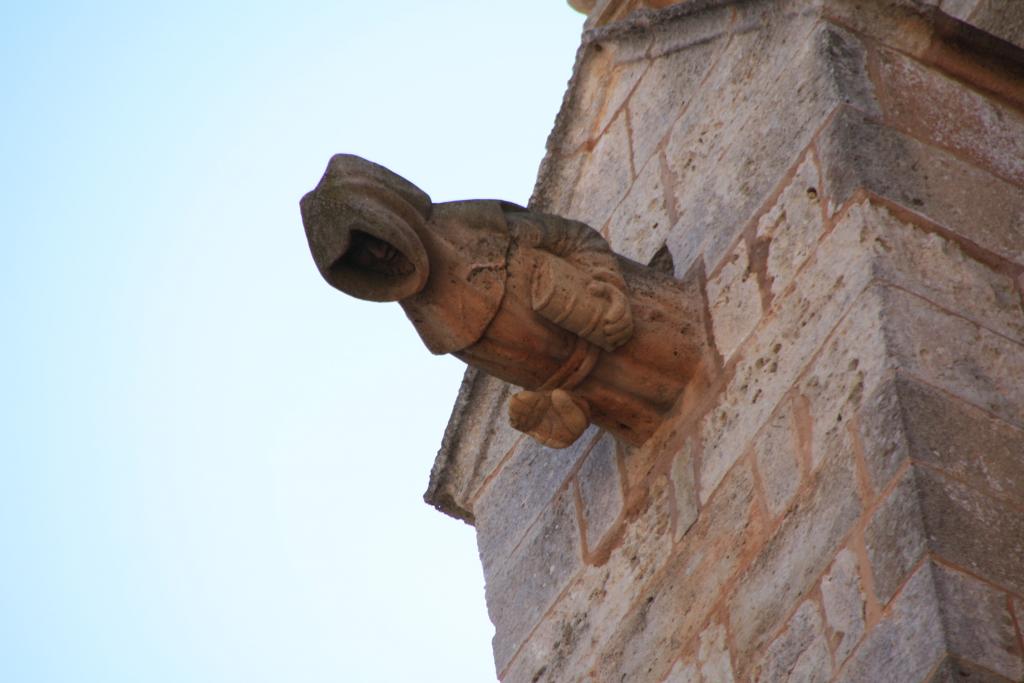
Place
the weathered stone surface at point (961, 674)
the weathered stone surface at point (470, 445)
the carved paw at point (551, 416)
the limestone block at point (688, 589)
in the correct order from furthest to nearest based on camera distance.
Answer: the weathered stone surface at point (470, 445) < the carved paw at point (551, 416) < the limestone block at point (688, 589) < the weathered stone surface at point (961, 674)

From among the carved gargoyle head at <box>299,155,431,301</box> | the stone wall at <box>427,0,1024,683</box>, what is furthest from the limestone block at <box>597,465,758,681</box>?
the carved gargoyle head at <box>299,155,431,301</box>

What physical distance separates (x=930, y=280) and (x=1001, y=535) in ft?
2.13

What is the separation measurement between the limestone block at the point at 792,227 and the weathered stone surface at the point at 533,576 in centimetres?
89

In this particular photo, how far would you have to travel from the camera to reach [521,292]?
4637mm

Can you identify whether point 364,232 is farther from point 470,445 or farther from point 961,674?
point 961,674

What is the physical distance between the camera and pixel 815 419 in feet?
13.7

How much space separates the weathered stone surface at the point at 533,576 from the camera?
5.11 metres

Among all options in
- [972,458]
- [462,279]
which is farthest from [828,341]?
[462,279]

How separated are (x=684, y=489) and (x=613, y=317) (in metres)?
0.39

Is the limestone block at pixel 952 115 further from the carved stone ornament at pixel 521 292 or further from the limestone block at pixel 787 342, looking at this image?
the carved stone ornament at pixel 521 292

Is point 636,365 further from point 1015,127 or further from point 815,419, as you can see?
point 1015,127

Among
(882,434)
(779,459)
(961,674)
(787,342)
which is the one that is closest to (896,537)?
(882,434)

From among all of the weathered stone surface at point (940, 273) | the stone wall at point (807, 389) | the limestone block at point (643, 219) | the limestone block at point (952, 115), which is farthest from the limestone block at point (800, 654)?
the limestone block at point (643, 219)

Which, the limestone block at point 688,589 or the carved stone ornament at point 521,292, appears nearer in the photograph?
the limestone block at point 688,589
